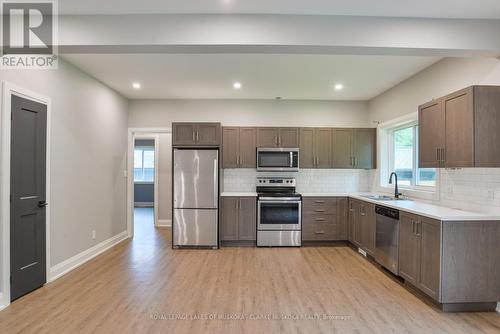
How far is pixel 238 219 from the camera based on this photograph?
5.04 meters

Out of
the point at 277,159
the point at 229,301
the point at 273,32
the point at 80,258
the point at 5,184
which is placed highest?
the point at 273,32

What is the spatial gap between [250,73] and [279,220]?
249 centimetres

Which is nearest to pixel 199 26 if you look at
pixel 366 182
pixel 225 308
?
pixel 225 308

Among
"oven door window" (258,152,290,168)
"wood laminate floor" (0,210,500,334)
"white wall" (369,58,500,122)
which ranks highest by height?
"white wall" (369,58,500,122)

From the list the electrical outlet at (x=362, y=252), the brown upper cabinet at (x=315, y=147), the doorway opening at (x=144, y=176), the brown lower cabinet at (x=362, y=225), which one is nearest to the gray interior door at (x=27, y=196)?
the brown upper cabinet at (x=315, y=147)

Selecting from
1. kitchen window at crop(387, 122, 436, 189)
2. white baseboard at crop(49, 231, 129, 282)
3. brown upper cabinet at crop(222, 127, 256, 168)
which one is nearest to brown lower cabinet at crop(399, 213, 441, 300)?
kitchen window at crop(387, 122, 436, 189)

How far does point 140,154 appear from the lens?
10.4 meters

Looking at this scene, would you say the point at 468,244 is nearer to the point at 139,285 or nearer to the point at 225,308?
the point at 225,308

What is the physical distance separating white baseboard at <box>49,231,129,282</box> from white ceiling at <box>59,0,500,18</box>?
293cm

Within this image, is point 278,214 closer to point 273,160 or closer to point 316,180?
point 273,160

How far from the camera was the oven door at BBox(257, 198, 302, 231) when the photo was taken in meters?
5.02

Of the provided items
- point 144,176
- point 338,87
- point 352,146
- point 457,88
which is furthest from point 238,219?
point 144,176

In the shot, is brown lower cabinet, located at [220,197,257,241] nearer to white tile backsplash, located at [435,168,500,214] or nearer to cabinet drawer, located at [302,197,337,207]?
cabinet drawer, located at [302,197,337,207]

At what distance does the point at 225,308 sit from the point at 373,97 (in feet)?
15.0
